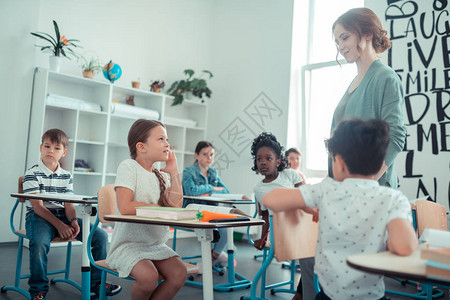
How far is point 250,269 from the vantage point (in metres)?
3.77

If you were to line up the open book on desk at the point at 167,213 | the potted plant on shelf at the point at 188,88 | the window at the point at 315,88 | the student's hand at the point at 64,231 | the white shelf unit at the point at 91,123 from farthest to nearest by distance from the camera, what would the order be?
the potted plant on shelf at the point at 188,88 → the window at the point at 315,88 → the white shelf unit at the point at 91,123 → the student's hand at the point at 64,231 → the open book on desk at the point at 167,213

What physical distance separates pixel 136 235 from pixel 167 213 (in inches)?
16.0

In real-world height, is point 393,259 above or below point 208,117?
below

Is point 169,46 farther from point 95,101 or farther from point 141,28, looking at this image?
point 95,101

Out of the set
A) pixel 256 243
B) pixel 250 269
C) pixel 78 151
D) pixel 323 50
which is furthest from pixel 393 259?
pixel 323 50

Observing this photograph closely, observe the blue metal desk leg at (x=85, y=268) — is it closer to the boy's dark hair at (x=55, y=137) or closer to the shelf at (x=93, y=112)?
the boy's dark hair at (x=55, y=137)

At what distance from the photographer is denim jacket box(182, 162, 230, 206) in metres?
3.91

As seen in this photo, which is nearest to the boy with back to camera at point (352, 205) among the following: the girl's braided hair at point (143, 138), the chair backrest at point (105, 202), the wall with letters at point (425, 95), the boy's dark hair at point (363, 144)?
the boy's dark hair at point (363, 144)

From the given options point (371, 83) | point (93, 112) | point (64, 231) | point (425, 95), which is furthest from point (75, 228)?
point (425, 95)

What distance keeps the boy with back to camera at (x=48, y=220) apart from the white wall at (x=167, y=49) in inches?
69.8

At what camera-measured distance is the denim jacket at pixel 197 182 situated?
12.8 ft

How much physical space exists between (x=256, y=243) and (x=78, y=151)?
10.1 ft

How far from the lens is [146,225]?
6.20 ft

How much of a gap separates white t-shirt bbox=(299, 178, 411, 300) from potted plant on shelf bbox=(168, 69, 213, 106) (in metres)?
4.58
